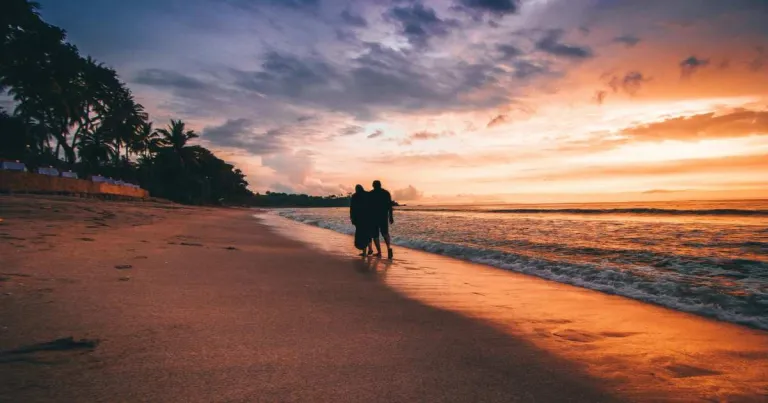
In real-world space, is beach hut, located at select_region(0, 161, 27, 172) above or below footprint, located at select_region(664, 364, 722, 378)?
above

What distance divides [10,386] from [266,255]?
710 cm

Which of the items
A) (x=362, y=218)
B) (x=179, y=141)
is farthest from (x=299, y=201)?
(x=362, y=218)

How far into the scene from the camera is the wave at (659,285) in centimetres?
523

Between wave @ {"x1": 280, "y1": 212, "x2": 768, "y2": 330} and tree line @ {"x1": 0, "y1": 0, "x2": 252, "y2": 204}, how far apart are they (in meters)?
22.5

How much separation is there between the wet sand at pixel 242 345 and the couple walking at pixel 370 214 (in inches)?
205

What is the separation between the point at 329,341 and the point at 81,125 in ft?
165

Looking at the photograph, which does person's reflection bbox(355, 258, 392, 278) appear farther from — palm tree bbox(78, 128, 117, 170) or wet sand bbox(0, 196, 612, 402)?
palm tree bbox(78, 128, 117, 170)

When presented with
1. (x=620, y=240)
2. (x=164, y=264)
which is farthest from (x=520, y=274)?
(x=620, y=240)

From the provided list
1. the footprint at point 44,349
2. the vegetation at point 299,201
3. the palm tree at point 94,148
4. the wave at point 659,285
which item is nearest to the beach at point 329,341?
the footprint at point 44,349

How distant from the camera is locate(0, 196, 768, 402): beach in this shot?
2.39m

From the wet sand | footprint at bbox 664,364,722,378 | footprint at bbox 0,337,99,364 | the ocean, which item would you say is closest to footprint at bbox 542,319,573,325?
the wet sand

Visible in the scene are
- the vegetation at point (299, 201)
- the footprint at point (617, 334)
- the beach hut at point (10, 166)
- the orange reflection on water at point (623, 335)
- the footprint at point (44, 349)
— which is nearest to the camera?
the footprint at point (44, 349)

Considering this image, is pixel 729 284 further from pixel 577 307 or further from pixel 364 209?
pixel 364 209

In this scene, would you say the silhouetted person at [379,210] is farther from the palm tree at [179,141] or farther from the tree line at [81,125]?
the palm tree at [179,141]
